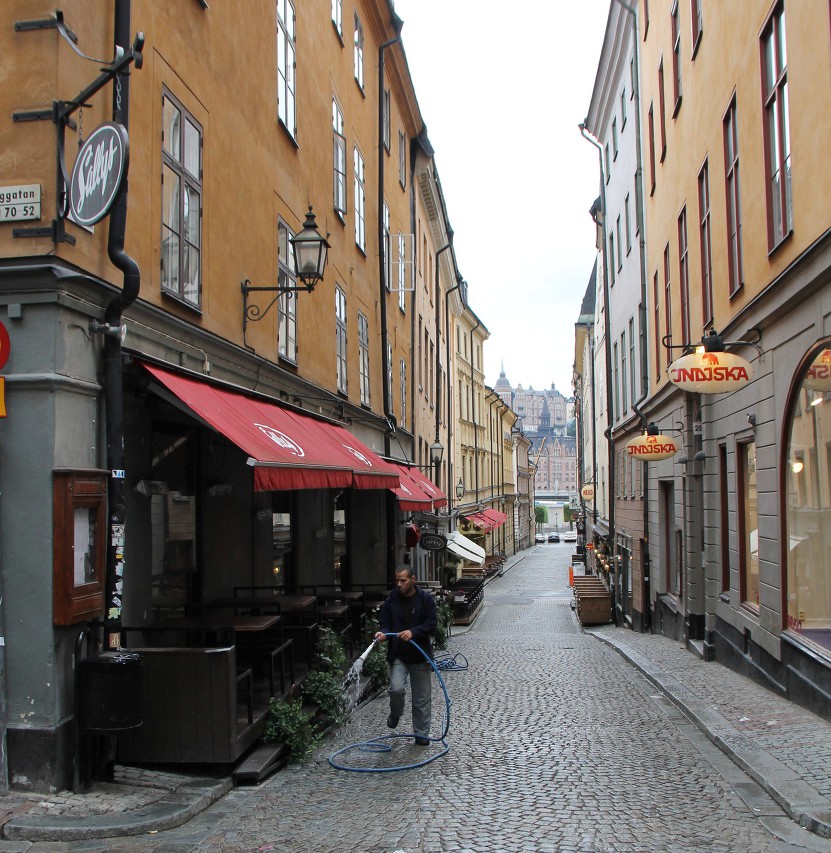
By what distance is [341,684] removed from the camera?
33.5 ft

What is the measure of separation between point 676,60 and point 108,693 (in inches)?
663

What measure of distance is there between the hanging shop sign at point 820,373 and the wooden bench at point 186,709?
6.20m

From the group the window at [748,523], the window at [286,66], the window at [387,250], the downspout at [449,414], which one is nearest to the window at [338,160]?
the window at [286,66]

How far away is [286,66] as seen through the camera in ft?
45.1

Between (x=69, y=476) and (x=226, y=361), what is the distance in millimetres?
3892

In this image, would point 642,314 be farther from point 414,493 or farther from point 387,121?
point 414,493

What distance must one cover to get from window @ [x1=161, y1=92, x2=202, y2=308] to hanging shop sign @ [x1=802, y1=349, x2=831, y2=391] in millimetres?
6229

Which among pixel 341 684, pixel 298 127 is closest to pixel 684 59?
pixel 298 127

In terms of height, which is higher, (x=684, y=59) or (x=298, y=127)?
(x=684, y=59)

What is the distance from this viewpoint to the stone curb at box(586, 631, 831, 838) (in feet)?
21.3

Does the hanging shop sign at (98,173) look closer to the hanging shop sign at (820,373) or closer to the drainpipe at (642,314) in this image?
the hanging shop sign at (820,373)

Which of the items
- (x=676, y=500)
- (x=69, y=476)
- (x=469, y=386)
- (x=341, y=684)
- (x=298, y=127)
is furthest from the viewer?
(x=469, y=386)

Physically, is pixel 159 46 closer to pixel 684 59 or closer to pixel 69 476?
pixel 69 476

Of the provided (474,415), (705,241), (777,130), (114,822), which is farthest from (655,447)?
(474,415)
